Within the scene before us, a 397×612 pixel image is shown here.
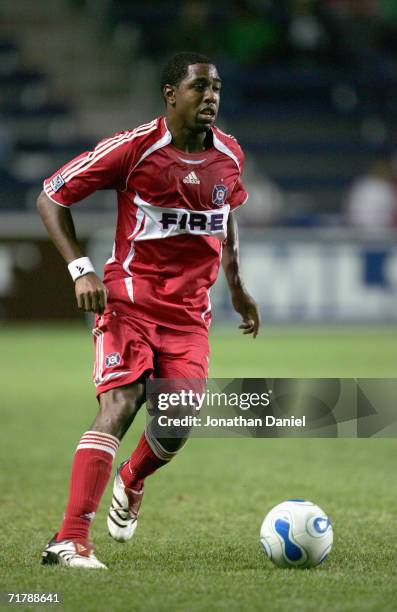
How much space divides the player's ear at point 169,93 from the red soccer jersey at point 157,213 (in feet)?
0.35

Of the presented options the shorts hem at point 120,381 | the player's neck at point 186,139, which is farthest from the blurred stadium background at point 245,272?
the player's neck at point 186,139

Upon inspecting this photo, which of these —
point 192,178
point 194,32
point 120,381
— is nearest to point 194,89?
point 192,178

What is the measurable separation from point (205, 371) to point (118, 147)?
974mm

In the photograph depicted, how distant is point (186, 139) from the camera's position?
16.0ft

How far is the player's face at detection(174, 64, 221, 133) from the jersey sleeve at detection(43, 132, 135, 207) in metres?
0.27

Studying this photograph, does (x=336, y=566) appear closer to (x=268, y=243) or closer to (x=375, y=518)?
(x=375, y=518)

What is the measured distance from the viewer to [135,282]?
482cm

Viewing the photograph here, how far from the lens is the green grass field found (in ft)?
12.8

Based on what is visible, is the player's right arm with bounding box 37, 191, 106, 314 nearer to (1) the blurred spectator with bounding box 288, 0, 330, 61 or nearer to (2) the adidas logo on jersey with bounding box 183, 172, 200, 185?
(2) the adidas logo on jersey with bounding box 183, 172, 200, 185

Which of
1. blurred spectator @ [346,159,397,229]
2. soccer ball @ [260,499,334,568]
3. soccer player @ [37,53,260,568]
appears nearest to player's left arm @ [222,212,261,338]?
soccer player @ [37,53,260,568]

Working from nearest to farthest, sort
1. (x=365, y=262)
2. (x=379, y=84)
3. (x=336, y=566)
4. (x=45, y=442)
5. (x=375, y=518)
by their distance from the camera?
(x=336, y=566) < (x=375, y=518) < (x=45, y=442) < (x=365, y=262) < (x=379, y=84)

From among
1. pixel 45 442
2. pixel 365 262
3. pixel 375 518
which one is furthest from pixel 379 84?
pixel 375 518
